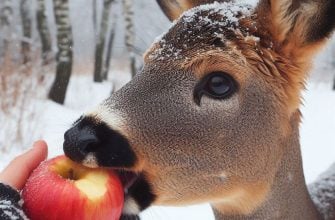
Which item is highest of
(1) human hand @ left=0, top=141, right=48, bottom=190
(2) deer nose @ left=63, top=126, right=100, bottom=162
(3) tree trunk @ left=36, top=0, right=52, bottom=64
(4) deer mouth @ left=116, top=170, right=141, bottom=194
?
(2) deer nose @ left=63, top=126, right=100, bottom=162

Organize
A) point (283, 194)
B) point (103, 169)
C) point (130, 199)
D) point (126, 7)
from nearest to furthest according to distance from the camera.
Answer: point (103, 169) → point (130, 199) → point (283, 194) → point (126, 7)

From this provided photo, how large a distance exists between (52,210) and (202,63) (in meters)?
0.84

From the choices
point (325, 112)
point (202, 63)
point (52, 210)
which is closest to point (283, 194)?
point (202, 63)

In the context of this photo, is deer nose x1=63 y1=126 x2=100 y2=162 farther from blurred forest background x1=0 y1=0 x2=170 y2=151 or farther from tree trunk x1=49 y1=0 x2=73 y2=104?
tree trunk x1=49 y1=0 x2=73 y2=104

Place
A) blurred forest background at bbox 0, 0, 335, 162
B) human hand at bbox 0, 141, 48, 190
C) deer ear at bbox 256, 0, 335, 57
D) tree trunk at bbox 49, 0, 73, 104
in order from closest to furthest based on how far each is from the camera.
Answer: human hand at bbox 0, 141, 48, 190
deer ear at bbox 256, 0, 335, 57
blurred forest background at bbox 0, 0, 335, 162
tree trunk at bbox 49, 0, 73, 104

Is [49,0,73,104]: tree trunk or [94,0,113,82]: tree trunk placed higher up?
[49,0,73,104]: tree trunk

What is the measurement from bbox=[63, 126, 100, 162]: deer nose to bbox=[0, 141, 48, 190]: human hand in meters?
0.37

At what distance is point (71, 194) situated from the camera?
2.04m

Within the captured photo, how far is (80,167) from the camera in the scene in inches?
85.6

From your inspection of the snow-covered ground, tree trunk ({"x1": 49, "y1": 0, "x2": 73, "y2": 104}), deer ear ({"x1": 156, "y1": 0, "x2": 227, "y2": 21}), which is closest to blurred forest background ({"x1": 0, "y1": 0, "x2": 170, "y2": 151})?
tree trunk ({"x1": 49, "y1": 0, "x2": 73, "y2": 104})

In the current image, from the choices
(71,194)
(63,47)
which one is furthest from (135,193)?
(63,47)

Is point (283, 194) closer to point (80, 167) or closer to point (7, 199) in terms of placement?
point (80, 167)

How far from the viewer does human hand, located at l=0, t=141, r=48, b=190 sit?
2383 millimetres

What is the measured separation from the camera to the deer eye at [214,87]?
7.96 feet
